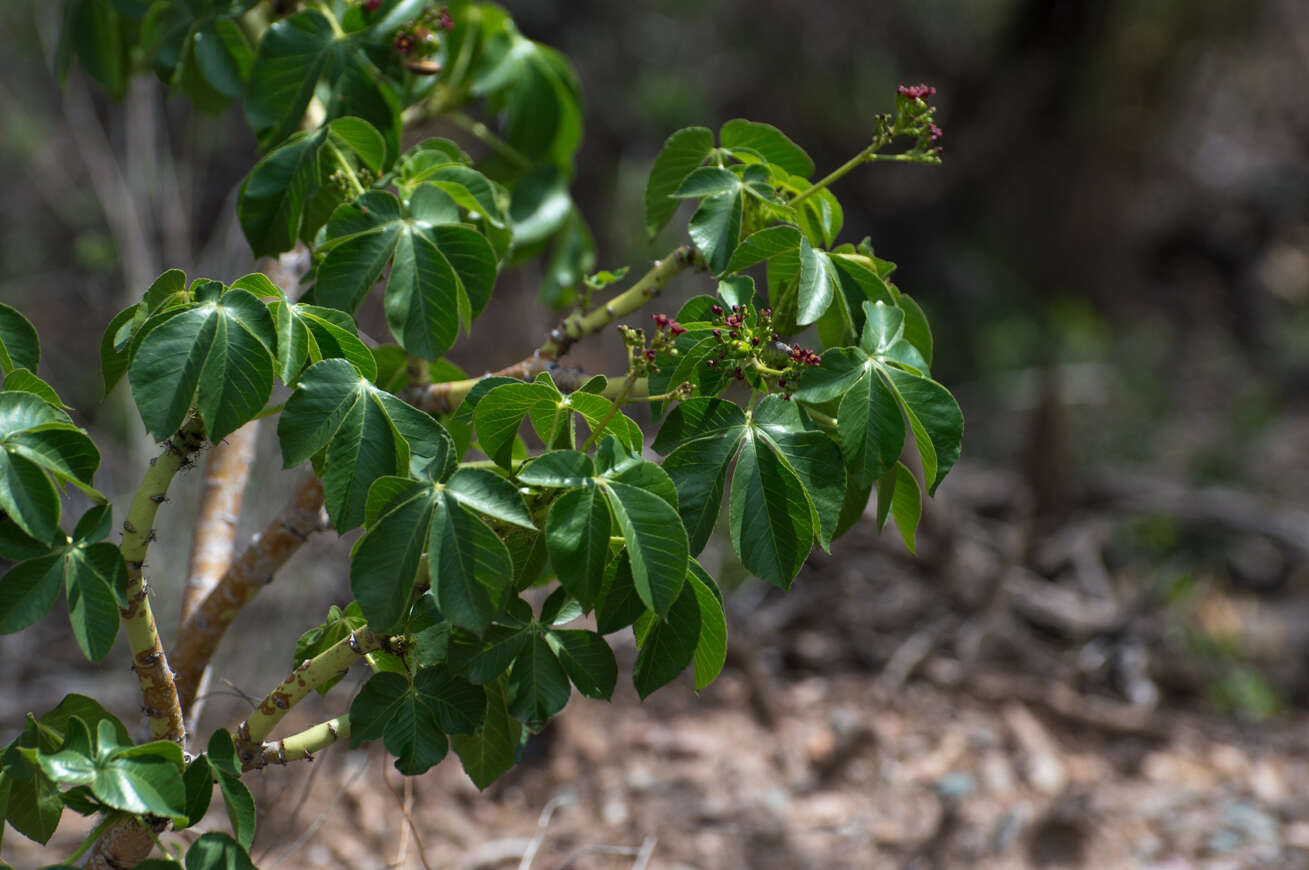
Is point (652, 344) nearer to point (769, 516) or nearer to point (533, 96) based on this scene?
point (769, 516)

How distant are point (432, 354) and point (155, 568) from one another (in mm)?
1725

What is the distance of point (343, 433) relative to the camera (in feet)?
2.60

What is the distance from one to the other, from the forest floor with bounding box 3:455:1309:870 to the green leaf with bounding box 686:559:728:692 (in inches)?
28.1

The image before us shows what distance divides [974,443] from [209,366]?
10.7ft

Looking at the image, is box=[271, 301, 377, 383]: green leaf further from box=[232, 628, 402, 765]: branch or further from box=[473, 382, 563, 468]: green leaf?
box=[232, 628, 402, 765]: branch

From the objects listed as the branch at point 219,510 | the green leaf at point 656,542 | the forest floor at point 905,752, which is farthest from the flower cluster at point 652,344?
the forest floor at point 905,752

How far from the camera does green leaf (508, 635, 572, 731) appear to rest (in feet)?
2.77

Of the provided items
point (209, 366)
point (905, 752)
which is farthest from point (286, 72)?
point (905, 752)

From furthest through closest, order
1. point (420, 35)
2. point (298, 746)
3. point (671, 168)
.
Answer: point (420, 35) → point (671, 168) → point (298, 746)

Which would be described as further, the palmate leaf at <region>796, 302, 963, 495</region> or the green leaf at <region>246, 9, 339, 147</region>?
the green leaf at <region>246, 9, 339, 147</region>

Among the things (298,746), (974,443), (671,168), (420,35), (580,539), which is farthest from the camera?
(974,443)

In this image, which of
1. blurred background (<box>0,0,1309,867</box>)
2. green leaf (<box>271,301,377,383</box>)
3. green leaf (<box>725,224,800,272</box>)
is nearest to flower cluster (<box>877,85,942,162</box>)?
green leaf (<box>725,224,800,272</box>)

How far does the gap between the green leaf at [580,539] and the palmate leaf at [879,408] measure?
0.59 ft

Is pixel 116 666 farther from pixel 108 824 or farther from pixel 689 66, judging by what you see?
pixel 689 66
